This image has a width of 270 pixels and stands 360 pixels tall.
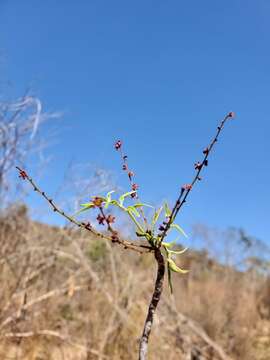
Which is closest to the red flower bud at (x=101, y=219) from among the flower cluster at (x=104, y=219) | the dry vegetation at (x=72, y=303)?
the flower cluster at (x=104, y=219)

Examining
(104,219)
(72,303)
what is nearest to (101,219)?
(104,219)

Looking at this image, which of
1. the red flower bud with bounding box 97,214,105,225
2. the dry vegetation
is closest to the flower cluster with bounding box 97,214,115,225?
the red flower bud with bounding box 97,214,105,225

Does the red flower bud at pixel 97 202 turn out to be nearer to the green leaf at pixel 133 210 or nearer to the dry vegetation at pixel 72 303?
the green leaf at pixel 133 210

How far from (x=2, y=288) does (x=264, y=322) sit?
840 centimetres

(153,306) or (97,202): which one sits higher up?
(97,202)

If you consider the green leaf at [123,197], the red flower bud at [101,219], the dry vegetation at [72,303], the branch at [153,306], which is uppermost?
the dry vegetation at [72,303]

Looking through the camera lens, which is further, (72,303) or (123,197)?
(72,303)

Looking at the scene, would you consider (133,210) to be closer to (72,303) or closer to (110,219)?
(110,219)

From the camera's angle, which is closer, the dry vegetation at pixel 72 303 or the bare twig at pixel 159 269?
the bare twig at pixel 159 269

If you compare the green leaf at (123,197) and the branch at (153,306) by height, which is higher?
the green leaf at (123,197)

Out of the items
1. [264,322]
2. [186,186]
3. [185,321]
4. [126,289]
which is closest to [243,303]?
[264,322]

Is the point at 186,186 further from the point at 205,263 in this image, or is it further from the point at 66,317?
the point at 205,263

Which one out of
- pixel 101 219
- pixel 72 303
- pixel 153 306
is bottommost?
pixel 153 306

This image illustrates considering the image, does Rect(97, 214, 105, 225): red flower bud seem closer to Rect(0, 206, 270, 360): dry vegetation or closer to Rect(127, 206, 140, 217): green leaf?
Rect(127, 206, 140, 217): green leaf
